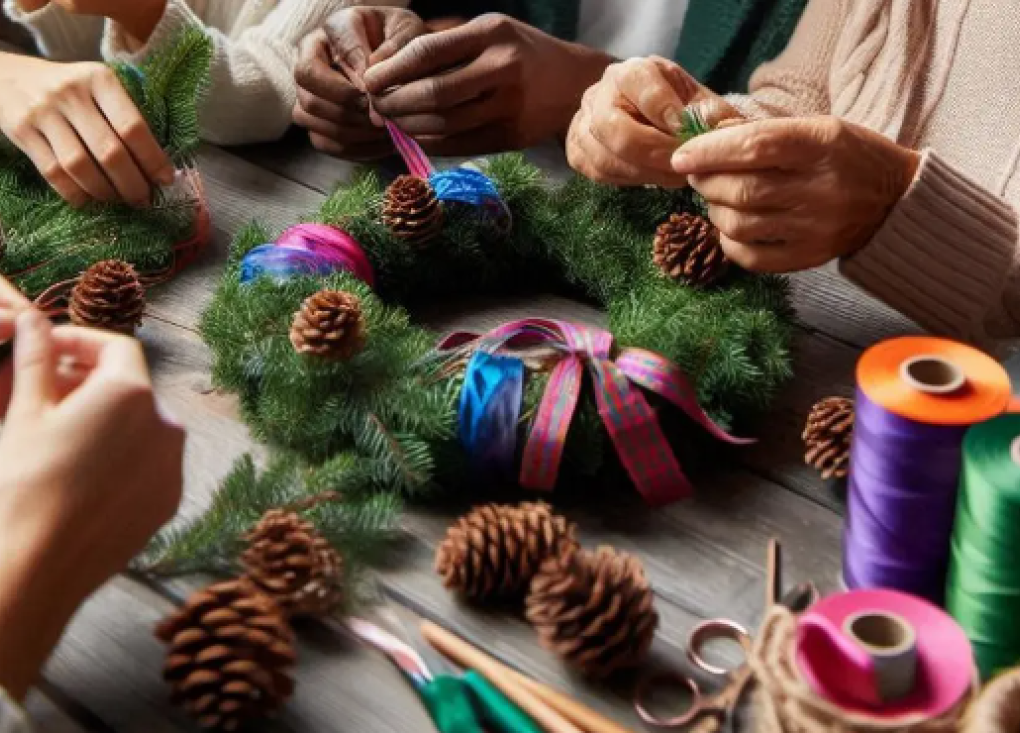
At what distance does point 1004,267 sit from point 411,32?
630mm

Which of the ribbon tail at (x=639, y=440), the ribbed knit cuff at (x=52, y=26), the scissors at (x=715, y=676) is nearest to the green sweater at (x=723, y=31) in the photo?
the ribbed knit cuff at (x=52, y=26)

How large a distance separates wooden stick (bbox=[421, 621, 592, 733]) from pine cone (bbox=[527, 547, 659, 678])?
4cm

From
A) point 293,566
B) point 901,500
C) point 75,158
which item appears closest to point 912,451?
point 901,500

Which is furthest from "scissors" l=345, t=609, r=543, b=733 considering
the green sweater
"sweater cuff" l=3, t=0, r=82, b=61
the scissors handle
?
"sweater cuff" l=3, t=0, r=82, b=61

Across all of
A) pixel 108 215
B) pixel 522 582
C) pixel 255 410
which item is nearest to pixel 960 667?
pixel 522 582

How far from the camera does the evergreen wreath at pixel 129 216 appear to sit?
1.12 metres

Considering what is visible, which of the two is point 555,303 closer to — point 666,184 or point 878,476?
point 666,184

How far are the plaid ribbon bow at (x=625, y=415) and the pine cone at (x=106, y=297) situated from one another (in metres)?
0.38

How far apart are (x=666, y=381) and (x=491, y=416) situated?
13 centimetres

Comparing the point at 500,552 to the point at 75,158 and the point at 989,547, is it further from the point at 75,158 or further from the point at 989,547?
the point at 75,158

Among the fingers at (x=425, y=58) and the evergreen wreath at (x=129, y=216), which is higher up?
the fingers at (x=425, y=58)

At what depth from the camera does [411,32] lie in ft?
4.33

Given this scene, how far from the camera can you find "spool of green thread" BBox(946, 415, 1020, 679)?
668 millimetres

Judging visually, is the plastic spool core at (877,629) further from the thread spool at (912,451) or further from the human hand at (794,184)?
the human hand at (794,184)
